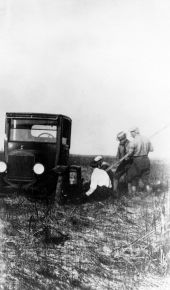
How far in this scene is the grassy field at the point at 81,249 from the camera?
8.55 feet

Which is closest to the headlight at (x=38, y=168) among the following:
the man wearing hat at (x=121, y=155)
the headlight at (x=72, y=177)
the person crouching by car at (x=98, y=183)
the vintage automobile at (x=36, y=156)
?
the vintage automobile at (x=36, y=156)

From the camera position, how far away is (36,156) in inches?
199

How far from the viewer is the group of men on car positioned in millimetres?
4965

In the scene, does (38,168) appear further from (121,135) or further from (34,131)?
(121,135)

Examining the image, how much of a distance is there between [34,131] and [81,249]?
2780 millimetres

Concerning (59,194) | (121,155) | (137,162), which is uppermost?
(121,155)

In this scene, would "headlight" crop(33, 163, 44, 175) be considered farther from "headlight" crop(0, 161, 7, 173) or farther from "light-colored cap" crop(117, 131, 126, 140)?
"light-colored cap" crop(117, 131, 126, 140)

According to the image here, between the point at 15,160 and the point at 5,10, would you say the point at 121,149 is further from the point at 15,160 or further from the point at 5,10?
the point at 5,10

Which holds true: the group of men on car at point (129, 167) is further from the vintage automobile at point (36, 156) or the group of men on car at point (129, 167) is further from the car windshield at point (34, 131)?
the car windshield at point (34, 131)

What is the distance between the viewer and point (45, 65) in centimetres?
406

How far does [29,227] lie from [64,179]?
157cm

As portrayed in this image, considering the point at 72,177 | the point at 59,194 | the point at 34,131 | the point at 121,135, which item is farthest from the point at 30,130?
the point at 121,135

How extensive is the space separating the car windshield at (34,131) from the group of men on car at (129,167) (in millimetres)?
1107

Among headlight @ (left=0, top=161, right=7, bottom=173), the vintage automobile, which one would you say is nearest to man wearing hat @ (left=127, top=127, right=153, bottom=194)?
the vintage automobile
